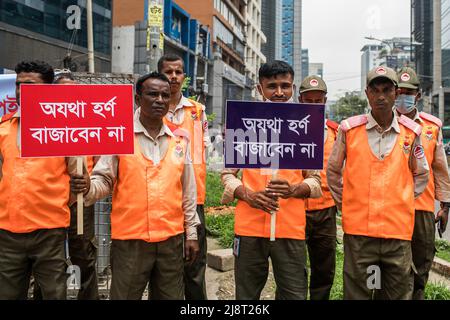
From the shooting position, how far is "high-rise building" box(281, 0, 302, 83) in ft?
265

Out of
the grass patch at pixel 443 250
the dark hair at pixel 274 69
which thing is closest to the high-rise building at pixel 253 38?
the grass patch at pixel 443 250

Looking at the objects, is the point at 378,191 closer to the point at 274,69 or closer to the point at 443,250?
the point at 274,69

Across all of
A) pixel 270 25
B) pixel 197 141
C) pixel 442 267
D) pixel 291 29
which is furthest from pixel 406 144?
pixel 291 29

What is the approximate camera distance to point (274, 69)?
3164mm

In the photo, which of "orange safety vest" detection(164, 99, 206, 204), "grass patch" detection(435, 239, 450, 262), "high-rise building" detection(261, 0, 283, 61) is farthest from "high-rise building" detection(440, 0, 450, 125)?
"orange safety vest" detection(164, 99, 206, 204)

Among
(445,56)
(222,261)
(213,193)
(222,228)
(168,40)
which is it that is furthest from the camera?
(445,56)

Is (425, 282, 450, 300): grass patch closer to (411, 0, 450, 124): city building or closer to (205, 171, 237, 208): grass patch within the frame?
(205, 171, 237, 208): grass patch

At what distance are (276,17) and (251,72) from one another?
2229 cm

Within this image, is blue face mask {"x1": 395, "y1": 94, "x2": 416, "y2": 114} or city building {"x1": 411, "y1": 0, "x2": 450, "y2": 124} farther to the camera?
city building {"x1": 411, "y1": 0, "x2": 450, "y2": 124}

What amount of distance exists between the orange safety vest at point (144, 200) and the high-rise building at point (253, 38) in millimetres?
47449

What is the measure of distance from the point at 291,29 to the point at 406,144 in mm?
86653

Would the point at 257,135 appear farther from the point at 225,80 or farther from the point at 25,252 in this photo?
the point at 225,80

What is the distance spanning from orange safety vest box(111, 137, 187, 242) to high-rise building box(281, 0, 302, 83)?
7932 cm

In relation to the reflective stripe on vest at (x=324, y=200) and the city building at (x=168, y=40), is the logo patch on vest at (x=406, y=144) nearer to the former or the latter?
the reflective stripe on vest at (x=324, y=200)
